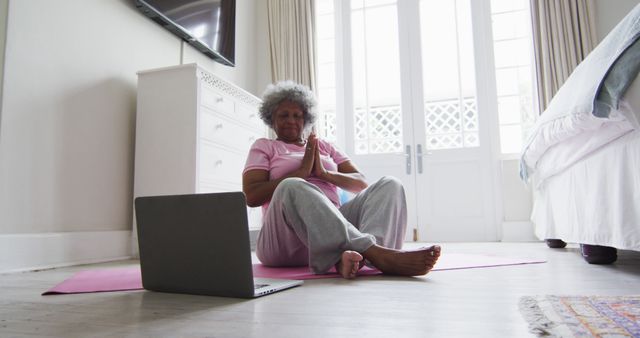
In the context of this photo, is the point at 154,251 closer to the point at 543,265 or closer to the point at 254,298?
the point at 254,298

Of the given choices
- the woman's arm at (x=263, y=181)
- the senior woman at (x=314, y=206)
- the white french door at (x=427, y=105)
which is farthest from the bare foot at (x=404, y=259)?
the white french door at (x=427, y=105)

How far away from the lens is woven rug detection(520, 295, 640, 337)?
0.64 metres

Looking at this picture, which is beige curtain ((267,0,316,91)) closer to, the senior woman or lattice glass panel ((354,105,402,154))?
lattice glass panel ((354,105,402,154))

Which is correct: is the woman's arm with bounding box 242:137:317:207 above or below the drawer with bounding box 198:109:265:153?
below

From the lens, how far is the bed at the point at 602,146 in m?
1.26

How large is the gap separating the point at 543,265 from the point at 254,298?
1.18 meters

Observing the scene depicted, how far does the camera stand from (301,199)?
1.33 m

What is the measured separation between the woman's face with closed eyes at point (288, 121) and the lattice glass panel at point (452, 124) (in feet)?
7.23

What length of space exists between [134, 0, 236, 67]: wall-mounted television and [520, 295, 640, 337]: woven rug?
7.89 feet

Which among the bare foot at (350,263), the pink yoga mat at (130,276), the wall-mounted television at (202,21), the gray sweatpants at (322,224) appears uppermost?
the wall-mounted television at (202,21)

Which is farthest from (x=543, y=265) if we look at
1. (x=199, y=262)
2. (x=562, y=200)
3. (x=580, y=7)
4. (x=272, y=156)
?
(x=580, y=7)

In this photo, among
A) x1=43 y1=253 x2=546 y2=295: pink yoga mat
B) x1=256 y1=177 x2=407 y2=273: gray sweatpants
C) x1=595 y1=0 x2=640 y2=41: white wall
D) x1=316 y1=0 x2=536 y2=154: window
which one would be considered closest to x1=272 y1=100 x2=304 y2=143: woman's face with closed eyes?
x1=256 y1=177 x2=407 y2=273: gray sweatpants

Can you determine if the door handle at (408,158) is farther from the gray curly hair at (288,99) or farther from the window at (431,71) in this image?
the gray curly hair at (288,99)

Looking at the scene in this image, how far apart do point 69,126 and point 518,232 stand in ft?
10.4
